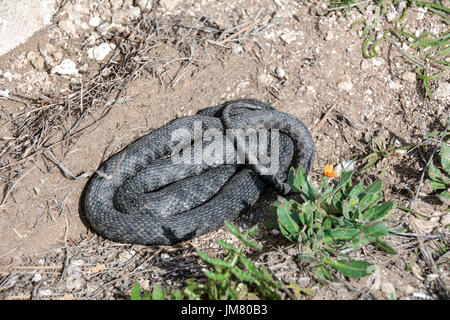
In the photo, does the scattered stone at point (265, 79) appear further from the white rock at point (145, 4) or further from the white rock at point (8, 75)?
the white rock at point (8, 75)

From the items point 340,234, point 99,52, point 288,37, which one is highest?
point 99,52

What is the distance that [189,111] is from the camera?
20.3 ft

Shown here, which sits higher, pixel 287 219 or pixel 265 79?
pixel 265 79

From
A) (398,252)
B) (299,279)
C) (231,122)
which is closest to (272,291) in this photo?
(299,279)

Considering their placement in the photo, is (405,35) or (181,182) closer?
(181,182)

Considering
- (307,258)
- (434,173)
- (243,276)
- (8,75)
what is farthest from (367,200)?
(8,75)

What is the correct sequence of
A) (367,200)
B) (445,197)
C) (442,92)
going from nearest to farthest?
1. (367,200)
2. (445,197)
3. (442,92)

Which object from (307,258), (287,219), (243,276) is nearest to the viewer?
(243,276)

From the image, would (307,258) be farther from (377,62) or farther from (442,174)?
(377,62)

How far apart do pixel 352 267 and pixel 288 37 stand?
4.10 meters

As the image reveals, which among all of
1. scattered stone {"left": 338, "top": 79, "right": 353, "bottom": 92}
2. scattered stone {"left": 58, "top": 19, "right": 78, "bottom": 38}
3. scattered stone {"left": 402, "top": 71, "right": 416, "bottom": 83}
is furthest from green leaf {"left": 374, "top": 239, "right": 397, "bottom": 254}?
scattered stone {"left": 58, "top": 19, "right": 78, "bottom": 38}

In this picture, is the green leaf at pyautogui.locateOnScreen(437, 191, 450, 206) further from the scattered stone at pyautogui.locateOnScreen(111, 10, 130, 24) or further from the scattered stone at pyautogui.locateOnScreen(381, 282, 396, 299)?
the scattered stone at pyautogui.locateOnScreen(111, 10, 130, 24)

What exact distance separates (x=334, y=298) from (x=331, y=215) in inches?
40.3

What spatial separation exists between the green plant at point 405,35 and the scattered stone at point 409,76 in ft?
0.23
